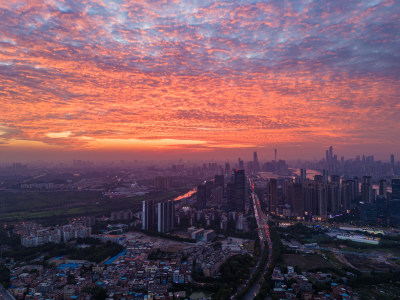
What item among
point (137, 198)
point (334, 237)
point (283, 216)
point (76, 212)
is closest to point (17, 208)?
point (76, 212)

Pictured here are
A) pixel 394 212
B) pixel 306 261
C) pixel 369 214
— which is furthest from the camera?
pixel 369 214

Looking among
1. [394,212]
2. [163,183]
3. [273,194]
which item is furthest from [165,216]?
[163,183]

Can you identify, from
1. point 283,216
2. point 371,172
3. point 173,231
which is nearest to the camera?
point 173,231

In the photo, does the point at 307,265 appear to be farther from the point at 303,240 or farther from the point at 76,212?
the point at 76,212

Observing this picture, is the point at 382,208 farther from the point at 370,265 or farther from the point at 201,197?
the point at 201,197

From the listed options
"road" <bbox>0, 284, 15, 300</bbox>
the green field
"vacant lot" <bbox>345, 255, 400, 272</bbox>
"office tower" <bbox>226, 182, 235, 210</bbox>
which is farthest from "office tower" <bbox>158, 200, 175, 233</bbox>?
"vacant lot" <bbox>345, 255, 400, 272</bbox>

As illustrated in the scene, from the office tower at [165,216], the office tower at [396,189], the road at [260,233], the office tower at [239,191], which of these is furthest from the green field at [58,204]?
the office tower at [396,189]
